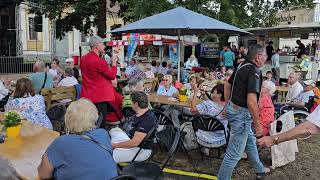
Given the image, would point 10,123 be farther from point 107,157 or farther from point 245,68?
point 245,68

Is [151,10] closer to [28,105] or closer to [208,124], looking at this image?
[208,124]

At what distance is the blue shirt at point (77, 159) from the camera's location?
240 centimetres

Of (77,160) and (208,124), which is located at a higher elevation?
(77,160)

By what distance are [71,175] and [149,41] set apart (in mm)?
14289

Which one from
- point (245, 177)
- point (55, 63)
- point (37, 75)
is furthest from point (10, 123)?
point (55, 63)

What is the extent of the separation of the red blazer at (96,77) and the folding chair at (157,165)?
5.00 ft

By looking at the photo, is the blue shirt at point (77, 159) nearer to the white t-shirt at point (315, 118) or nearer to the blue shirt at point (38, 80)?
the white t-shirt at point (315, 118)

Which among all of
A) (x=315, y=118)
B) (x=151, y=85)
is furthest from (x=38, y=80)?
(x=315, y=118)

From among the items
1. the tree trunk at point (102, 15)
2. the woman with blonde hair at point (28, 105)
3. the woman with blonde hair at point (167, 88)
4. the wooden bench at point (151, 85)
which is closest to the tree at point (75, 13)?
the tree trunk at point (102, 15)

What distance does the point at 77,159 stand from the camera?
2.40m

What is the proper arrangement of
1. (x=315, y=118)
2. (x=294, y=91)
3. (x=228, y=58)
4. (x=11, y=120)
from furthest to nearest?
(x=228, y=58), (x=294, y=91), (x=11, y=120), (x=315, y=118)

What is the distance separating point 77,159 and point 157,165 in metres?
1.34

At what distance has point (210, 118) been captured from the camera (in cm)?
468

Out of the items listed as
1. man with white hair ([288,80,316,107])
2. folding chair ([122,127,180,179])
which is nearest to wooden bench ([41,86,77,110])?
folding chair ([122,127,180,179])
